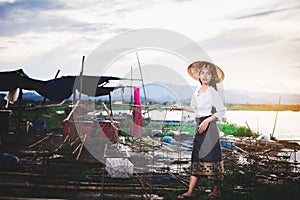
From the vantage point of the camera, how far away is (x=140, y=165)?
6652mm

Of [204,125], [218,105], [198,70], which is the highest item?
[198,70]

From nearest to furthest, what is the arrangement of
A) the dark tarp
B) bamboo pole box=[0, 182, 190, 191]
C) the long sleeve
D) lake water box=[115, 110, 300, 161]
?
A: the long sleeve < bamboo pole box=[0, 182, 190, 191] < the dark tarp < lake water box=[115, 110, 300, 161]

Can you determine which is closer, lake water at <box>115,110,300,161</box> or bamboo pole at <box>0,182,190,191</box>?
bamboo pole at <box>0,182,190,191</box>

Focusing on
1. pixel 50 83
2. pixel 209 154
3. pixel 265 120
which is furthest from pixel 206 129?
pixel 265 120

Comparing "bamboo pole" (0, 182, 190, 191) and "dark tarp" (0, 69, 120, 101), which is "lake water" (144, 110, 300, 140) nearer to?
"dark tarp" (0, 69, 120, 101)

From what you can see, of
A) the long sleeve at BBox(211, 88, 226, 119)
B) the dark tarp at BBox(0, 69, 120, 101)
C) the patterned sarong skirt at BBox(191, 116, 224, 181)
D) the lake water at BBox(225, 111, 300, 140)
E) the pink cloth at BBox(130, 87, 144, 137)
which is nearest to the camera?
the long sleeve at BBox(211, 88, 226, 119)

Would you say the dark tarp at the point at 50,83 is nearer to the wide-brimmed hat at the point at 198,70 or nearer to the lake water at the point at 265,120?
the lake water at the point at 265,120

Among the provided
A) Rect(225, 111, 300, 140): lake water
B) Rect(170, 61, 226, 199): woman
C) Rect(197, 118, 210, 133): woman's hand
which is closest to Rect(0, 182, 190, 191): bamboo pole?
Rect(170, 61, 226, 199): woman

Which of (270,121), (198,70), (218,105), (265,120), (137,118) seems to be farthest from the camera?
(265,120)

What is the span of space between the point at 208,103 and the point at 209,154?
0.68 meters

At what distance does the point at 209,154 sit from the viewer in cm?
453

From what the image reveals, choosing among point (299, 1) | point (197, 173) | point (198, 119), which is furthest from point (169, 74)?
point (299, 1)

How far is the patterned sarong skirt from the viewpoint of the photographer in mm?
4527

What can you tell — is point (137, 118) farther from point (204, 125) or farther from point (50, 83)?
point (204, 125)
